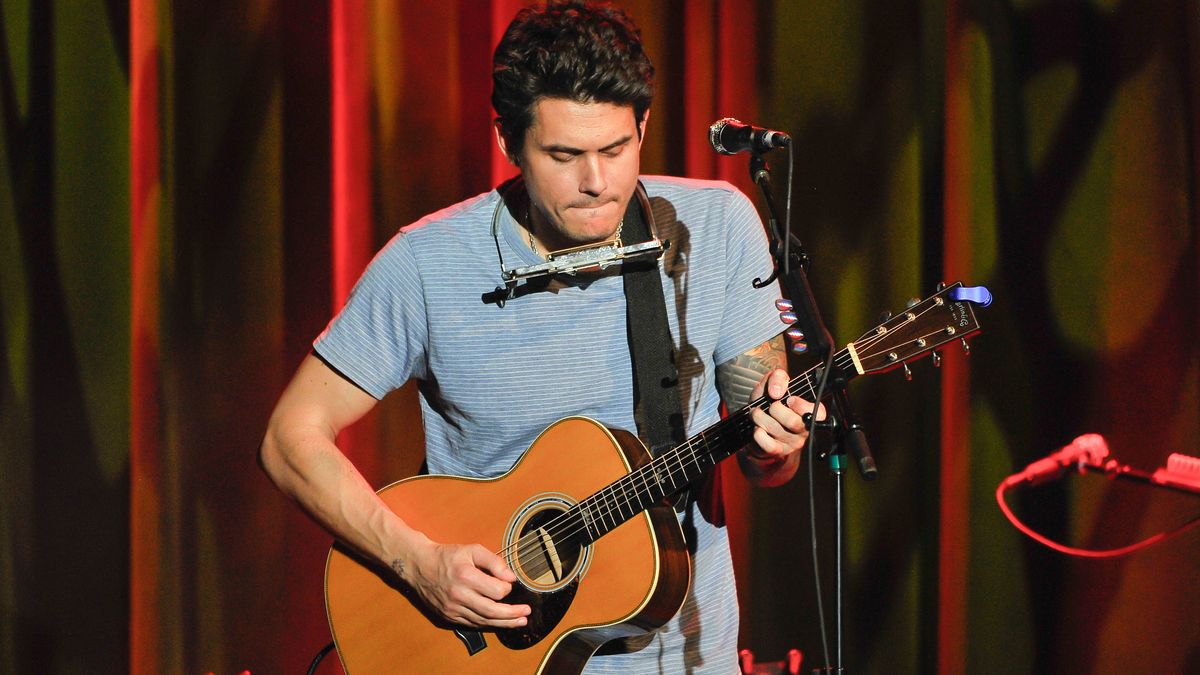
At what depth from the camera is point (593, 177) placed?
7.36 ft

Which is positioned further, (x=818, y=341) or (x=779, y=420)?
(x=779, y=420)

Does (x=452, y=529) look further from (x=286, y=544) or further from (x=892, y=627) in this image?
(x=892, y=627)

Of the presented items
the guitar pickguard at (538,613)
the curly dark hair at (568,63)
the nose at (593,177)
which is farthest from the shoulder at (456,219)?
the guitar pickguard at (538,613)

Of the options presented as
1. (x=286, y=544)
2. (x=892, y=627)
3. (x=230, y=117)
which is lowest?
(x=892, y=627)

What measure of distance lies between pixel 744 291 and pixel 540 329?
1.50 ft

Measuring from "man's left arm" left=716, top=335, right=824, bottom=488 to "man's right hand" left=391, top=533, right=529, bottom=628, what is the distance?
57cm

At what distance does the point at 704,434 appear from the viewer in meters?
2.22

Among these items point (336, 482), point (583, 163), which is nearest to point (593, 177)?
point (583, 163)

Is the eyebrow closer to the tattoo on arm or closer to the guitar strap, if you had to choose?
the guitar strap

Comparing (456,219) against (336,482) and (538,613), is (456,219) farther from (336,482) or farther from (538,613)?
(538,613)

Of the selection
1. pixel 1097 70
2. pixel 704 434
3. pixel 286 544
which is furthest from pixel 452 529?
pixel 1097 70

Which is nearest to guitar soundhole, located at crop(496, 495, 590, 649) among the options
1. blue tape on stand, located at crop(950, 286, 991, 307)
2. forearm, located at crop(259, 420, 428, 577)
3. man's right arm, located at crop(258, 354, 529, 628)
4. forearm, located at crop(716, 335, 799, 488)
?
man's right arm, located at crop(258, 354, 529, 628)

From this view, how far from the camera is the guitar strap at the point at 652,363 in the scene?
7.65ft

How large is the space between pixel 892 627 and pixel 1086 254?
1263mm
